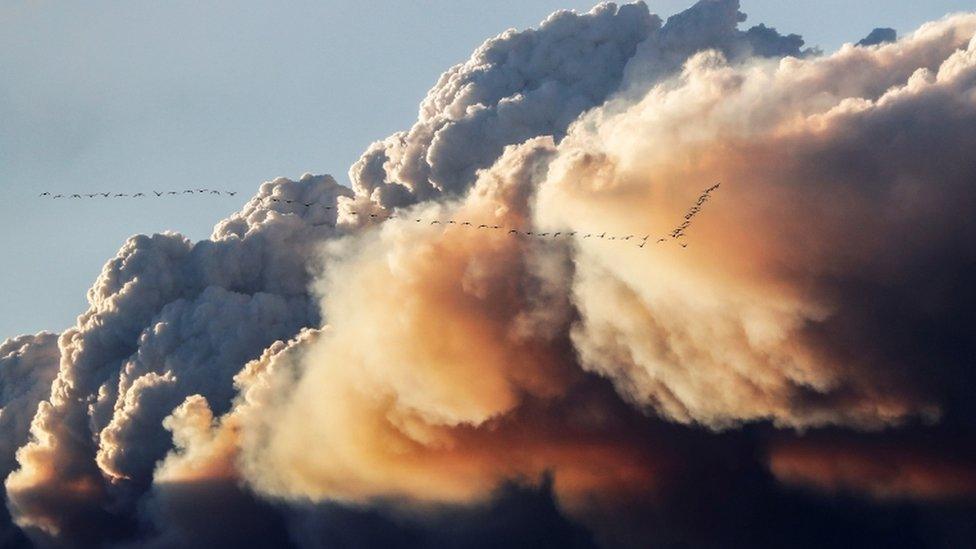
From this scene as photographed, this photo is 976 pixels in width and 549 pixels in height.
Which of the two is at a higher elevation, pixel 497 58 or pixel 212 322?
pixel 497 58

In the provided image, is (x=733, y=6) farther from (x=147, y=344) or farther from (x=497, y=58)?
(x=147, y=344)

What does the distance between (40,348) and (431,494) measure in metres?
56.9

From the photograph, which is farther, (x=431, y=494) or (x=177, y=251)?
(x=177, y=251)

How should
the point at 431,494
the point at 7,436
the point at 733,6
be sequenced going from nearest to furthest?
the point at 431,494, the point at 733,6, the point at 7,436

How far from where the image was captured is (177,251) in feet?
453

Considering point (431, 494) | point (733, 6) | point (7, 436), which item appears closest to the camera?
point (431, 494)

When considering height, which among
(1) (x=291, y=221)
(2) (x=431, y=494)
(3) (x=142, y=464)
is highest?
(1) (x=291, y=221)

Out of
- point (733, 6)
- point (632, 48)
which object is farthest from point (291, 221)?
point (733, 6)

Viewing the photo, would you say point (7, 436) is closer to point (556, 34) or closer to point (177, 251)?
point (177, 251)

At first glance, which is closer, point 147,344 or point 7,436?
point 147,344

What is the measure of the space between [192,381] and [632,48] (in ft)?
151

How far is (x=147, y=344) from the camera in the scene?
12888cm

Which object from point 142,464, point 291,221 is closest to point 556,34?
point 291,221

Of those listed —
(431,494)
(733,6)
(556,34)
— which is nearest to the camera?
(431,494)
